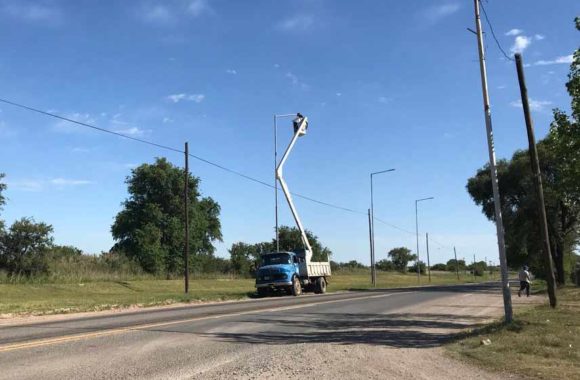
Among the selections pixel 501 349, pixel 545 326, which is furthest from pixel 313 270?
pixel 501 349

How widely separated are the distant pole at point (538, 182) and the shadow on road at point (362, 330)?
2437 mm

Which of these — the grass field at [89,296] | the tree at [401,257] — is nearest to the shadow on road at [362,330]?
the grass field at [89,296]

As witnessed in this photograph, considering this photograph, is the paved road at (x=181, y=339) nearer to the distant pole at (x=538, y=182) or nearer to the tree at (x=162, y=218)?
the distant pole at (x=538, y=182)

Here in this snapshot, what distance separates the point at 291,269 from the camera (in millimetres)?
33031

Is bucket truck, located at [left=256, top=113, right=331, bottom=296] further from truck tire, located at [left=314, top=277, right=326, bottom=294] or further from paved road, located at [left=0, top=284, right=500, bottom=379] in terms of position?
paved road, located at [left=0, top=284, right=500, bottom=379]

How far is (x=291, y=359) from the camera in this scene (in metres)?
9.66

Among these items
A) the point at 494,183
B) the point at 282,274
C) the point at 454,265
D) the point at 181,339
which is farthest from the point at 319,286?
the point at 454,265

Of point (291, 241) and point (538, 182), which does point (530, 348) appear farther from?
point (291, 241)

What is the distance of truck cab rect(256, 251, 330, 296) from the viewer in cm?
3234

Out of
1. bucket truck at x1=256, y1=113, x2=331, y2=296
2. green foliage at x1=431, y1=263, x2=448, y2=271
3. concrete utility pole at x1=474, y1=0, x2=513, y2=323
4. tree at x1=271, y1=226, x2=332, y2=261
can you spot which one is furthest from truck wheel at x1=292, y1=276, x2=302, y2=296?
green foliage at x1=431, y1=263, x2=448, y2=271

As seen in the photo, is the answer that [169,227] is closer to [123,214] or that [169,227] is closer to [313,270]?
[123,214]

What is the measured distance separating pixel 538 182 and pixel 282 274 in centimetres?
1714

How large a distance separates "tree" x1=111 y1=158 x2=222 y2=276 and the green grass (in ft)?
188

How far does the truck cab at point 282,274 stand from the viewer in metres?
32.3
